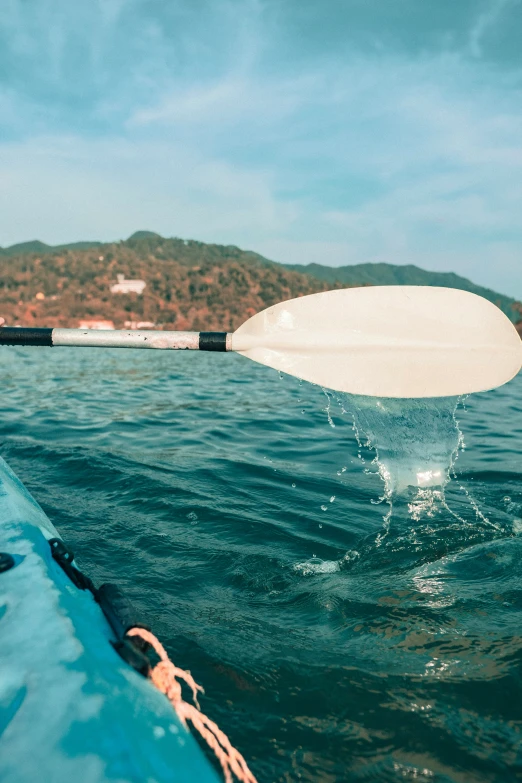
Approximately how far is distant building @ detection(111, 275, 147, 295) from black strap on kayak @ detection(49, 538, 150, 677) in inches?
2854

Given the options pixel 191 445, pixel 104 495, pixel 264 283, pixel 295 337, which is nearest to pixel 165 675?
pixel 295 337

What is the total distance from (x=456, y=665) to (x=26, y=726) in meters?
1.72

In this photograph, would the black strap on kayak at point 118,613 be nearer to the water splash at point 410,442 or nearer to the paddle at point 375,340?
the paddle at point 375,340

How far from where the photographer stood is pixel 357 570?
3066mm

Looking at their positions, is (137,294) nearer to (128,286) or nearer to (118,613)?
(128,286)

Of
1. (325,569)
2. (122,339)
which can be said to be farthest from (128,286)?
(325,569)

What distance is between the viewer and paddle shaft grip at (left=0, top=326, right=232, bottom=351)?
11.3 ft

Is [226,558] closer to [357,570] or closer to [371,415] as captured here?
[357,570]

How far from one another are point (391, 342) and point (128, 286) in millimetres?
75765

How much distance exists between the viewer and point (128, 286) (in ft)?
247

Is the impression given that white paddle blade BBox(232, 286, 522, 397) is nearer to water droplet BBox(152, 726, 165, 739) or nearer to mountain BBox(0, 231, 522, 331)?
water droplet BBox(152, 726, 165, 739)

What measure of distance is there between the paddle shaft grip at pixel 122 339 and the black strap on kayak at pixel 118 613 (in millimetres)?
1646

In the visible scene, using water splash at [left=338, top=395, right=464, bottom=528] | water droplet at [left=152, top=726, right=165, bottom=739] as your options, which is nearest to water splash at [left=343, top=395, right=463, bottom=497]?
water splash at [left=338, top=395, right=464, bottom=528]

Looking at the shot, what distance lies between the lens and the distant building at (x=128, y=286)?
72.7 metres
